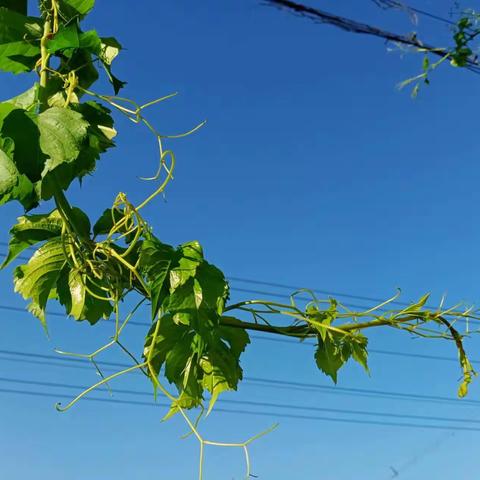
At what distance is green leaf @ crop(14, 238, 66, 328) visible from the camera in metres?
0.46

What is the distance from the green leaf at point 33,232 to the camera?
0.45m

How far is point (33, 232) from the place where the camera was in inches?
17.9

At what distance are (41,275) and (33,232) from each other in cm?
3

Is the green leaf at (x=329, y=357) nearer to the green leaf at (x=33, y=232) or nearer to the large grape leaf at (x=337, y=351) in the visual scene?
the large grape leaf at (x=337, y=351)

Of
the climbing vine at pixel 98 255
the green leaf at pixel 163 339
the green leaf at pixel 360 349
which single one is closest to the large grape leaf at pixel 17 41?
the climbing vine at pixel 98 255

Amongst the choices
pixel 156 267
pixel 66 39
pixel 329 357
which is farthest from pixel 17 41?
pixel 329 357

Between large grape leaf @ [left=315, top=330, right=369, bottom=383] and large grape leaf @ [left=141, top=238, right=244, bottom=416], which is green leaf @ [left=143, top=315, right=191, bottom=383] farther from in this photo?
large grape leaf @ [left=315, top=330, right=369, bottom=383]

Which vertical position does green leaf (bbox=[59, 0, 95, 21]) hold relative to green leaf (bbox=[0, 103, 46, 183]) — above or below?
above

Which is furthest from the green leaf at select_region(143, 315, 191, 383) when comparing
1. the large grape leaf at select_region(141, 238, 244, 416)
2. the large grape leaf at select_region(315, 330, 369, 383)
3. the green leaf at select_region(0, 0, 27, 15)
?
the green leaf at select_region(0, 0, 27, 15)

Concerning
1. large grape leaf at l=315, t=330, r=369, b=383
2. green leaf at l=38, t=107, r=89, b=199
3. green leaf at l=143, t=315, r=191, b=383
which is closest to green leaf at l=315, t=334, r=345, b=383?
large grape leaf at l=315, t=330, r=369, b=383

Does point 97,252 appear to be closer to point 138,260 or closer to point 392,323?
point 138,260

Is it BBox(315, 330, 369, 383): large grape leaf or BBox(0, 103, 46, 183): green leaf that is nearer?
BBox(0, 103, 46, 183): green leaf

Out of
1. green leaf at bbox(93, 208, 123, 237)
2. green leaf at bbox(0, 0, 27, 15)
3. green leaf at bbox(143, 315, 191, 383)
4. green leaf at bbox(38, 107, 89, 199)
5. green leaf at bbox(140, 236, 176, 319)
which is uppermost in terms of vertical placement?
green leaf at bbox(0, 0, 27, 15)

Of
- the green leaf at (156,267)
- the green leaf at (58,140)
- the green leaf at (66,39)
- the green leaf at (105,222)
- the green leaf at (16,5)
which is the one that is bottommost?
the green leaf at (156,267)
